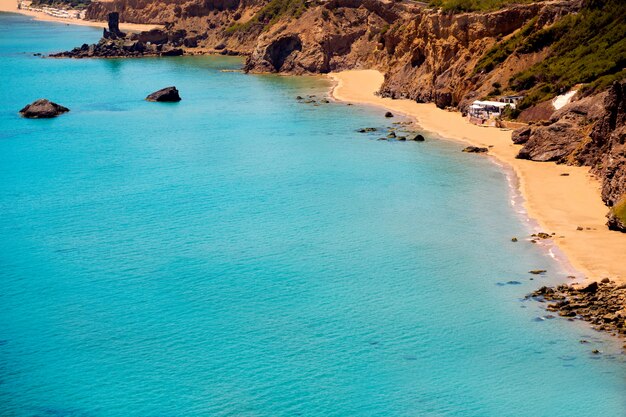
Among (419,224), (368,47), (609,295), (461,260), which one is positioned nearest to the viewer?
(609,295)

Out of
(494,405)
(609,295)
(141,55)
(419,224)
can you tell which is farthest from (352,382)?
(141,55)

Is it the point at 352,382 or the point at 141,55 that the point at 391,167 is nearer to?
the point at 352,382

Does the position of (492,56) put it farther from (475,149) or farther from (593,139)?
(593,139)

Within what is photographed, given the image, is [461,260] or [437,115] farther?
[437,115]

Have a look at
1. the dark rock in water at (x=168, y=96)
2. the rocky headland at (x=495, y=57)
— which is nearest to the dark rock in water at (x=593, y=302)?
the rocky headland at (x=495, y=57)

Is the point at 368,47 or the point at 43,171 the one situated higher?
the point at 368,47

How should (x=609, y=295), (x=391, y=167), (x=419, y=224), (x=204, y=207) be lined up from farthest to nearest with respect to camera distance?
(x=391, y=167) < (x=204, y=207) < (x=419, y=224) < (x=609, y=295)
